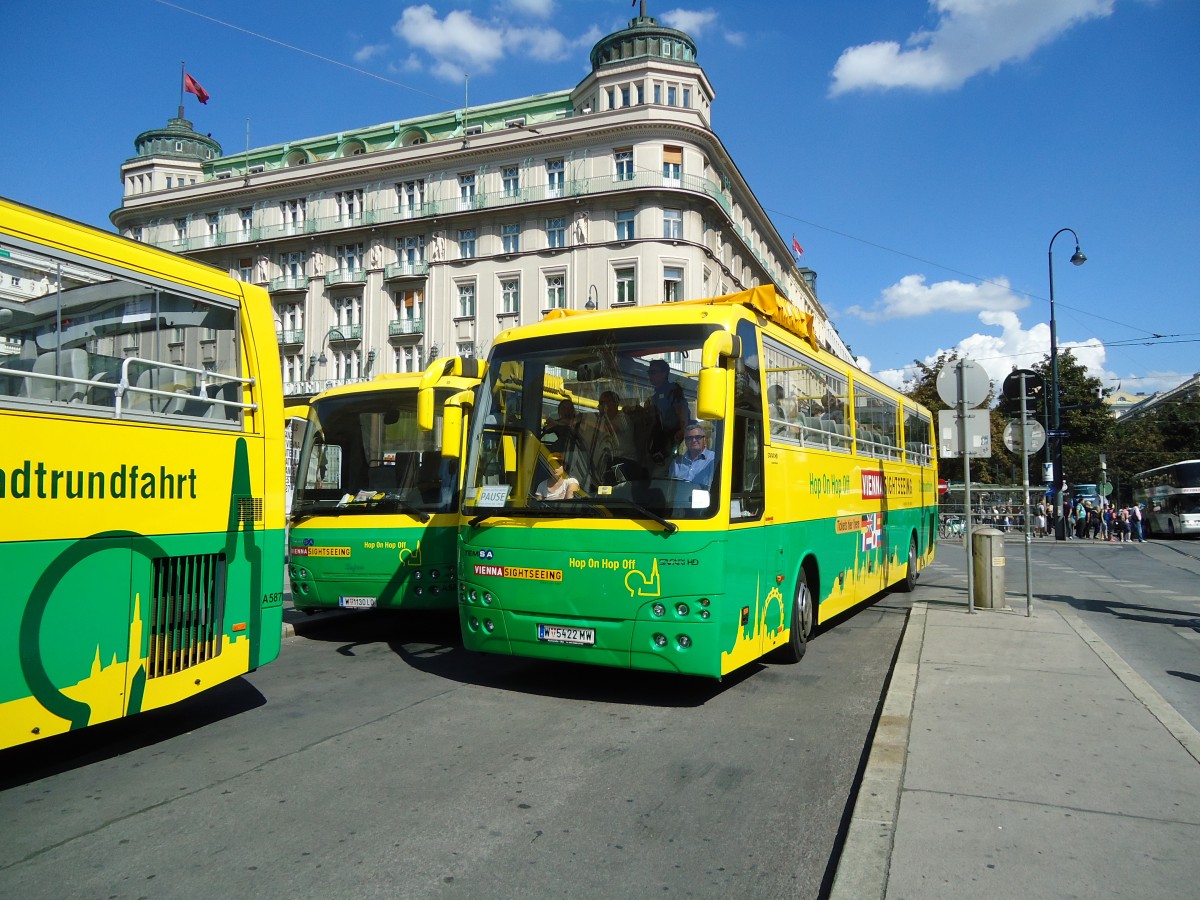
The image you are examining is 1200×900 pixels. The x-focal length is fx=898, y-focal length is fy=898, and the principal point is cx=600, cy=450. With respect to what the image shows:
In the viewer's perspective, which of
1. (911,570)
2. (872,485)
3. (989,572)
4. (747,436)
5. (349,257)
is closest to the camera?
(747,436)

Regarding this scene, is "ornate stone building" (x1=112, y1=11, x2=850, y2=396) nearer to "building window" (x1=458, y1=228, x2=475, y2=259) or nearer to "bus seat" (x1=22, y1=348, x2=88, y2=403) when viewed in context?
"building window" (x1=458, y1=228, x2=475, y2=259)

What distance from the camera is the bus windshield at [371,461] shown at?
34.2 ft

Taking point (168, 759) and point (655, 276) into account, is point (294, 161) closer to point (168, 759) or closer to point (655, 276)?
point (655, 276)

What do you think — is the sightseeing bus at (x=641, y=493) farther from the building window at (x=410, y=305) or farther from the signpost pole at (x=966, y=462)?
the building window at (x=410, y=305)

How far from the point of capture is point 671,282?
46.3 metres

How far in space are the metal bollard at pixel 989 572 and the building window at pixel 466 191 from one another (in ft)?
137

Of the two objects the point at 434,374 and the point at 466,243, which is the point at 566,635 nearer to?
the point at 434,374

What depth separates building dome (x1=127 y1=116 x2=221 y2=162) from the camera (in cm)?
6325

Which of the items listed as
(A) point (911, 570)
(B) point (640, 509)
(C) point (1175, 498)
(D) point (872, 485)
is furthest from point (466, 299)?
(B) point (640, 509)

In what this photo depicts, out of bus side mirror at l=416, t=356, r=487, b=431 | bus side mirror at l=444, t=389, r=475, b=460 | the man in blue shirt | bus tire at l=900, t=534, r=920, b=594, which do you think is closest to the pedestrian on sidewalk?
bus tire at l=900, t=534, r=920, b=594

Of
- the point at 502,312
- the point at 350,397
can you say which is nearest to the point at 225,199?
the point at 502,312

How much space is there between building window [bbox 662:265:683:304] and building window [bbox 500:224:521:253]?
8.45 meters

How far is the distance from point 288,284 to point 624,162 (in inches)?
882

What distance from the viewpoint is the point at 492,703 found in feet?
24.1
